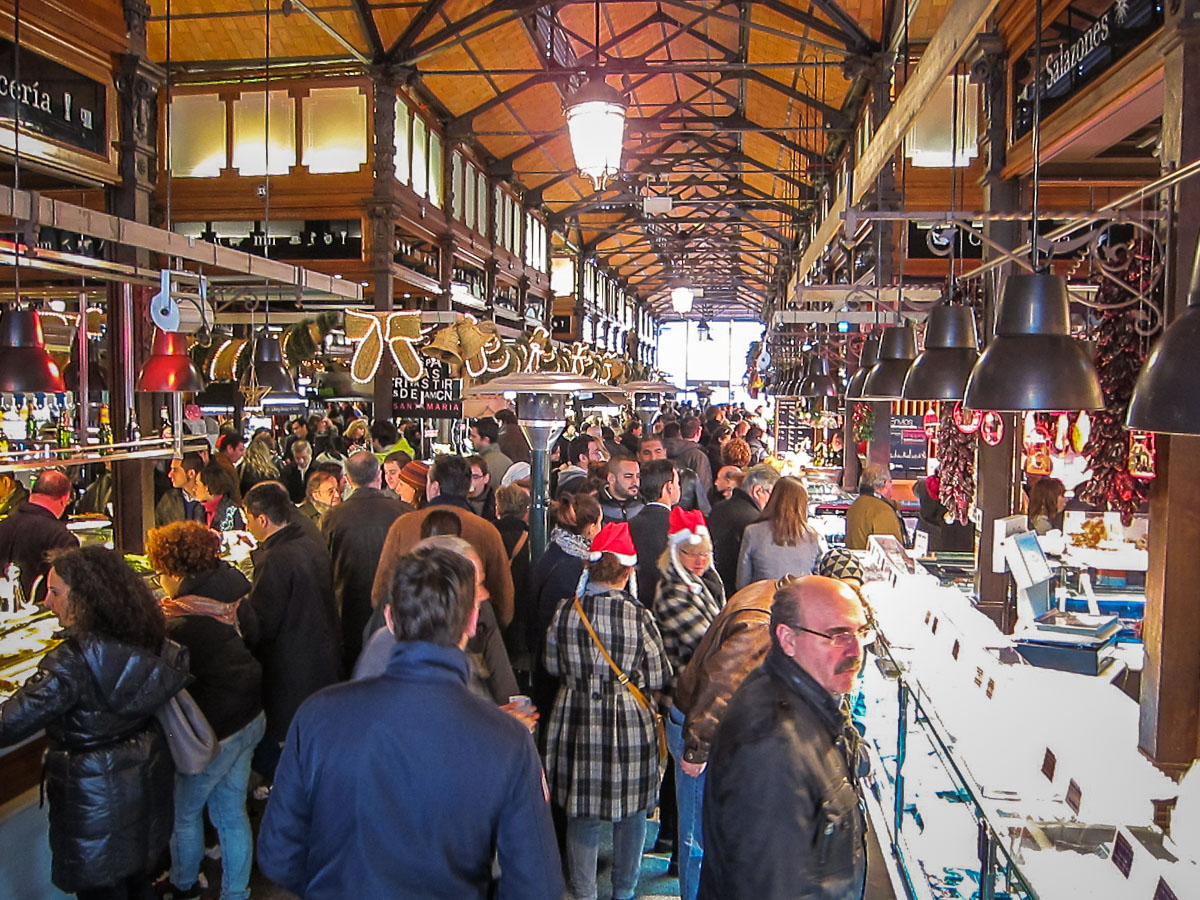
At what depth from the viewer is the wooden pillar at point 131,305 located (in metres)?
8.19

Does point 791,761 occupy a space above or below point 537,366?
below

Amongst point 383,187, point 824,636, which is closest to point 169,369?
point 824,636

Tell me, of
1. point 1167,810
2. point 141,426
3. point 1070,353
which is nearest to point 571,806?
point 1167,810

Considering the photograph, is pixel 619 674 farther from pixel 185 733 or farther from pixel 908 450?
pixel 908 450

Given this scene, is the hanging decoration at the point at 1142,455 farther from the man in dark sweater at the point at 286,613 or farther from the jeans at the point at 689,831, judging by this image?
the man in dark sweater at the point at 286,613

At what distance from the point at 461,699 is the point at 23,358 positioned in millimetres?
3416

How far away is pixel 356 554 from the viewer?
5.24 metres

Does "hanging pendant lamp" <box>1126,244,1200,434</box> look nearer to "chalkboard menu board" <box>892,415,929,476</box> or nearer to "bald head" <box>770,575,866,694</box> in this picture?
"bald head" <box>770,575,866,694</box>

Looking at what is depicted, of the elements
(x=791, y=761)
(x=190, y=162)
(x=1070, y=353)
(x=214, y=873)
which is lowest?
(x=214, y=873)

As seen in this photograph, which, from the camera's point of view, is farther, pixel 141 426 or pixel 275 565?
pixel 141 426

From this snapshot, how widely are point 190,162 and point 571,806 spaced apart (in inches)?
390

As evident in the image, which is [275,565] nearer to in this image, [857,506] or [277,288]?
[857,506]

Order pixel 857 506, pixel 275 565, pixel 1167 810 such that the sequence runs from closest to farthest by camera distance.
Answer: pixel 1167 810, pixel 275 565, pixel 857 506

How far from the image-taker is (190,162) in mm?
11367
